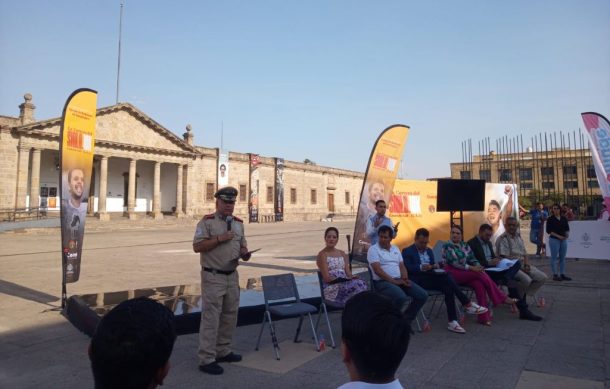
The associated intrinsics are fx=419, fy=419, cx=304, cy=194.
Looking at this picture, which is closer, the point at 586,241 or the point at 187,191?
the point at 586,241

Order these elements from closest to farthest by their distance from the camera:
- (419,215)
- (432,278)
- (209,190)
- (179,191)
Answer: (432,278) → (419,215) → (179,191) → (209,190)

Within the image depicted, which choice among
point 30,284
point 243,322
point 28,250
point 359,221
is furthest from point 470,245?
point 28,250

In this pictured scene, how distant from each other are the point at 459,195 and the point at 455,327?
A: 12.6 ft

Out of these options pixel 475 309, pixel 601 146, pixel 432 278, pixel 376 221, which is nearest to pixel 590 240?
pixel 601 146

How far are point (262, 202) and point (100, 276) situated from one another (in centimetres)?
3737

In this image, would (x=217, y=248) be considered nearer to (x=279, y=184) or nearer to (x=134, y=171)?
(x=134, y=171)

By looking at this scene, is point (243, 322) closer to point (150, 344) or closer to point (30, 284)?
point (150, 344)

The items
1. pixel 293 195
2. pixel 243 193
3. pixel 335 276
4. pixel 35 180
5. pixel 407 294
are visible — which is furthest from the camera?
pixel 293 195

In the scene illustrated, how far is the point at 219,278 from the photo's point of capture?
4.41 meters

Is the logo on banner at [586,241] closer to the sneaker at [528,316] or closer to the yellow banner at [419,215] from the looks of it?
the yellow banner at [419,215]

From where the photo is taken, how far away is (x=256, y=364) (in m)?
4.39

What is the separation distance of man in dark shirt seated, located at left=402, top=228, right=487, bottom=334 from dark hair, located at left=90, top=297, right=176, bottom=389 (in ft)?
16.6

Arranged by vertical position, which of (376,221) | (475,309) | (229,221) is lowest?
(475,309)

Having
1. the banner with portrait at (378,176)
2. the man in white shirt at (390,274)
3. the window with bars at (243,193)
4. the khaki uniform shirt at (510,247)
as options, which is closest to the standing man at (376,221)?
the banner with portrait at (378,176)
